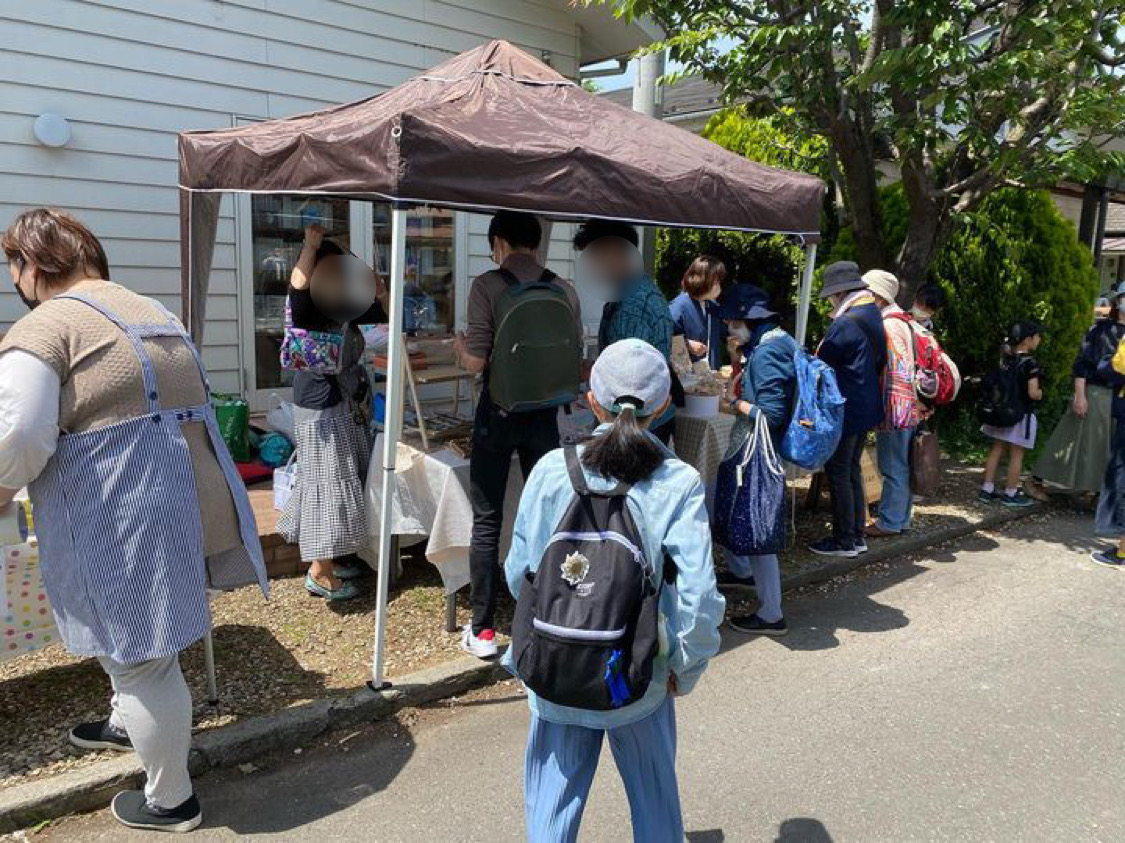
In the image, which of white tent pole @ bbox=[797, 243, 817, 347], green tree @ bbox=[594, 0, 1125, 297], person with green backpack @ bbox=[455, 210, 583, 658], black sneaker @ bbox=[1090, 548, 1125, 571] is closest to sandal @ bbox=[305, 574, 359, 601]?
person with green backpack @ bbox=[455, 210, 583, 658]

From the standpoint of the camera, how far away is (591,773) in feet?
7.31

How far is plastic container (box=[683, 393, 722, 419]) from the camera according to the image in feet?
15.9

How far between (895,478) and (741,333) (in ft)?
7.33

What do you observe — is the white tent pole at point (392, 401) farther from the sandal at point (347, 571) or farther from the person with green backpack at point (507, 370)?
the sandal at point (347, 571)

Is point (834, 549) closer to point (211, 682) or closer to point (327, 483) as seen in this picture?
point (327, 483)

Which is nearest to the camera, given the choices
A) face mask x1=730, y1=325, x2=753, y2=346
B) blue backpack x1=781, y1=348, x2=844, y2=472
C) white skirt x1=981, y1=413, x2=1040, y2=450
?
blue backpack x1=781, y1=348, x2=844, y2=472

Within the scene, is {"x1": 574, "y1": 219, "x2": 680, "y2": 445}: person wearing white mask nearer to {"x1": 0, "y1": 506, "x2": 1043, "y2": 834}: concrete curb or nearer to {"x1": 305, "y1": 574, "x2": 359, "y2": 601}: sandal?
{"x1": 0, "y1": 506, "x2": 1043, "y2": 834}: concrete curb

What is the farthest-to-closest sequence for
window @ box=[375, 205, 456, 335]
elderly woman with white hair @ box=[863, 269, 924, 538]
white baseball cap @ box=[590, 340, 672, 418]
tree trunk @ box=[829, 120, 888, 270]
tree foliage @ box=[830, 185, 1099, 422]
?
tree foliage @ box=[830, 185, 1099, 422], window @ box=[375, 205, 456, 335], tree trunk @ box=[829, 120, 888, 270], elderly woman with white hair @ box=[863, 269, 924, 538], white baseball cap @ box=[590, 340, 672, 418]

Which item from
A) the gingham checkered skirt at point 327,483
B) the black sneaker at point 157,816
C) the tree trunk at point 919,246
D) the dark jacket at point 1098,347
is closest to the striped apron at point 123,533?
the black sneaker at point 157,816

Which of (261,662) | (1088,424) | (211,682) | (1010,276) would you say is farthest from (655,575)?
(1010,276)

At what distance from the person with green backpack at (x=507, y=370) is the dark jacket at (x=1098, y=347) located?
4503 millimetres

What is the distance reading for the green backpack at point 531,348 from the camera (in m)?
3.72

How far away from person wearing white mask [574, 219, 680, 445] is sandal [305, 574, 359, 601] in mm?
1801

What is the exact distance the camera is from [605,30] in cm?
843
